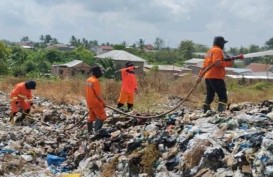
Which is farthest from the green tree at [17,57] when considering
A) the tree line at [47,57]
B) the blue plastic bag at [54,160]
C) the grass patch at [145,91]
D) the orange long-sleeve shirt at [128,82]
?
the blue plastic bag at [54,160]

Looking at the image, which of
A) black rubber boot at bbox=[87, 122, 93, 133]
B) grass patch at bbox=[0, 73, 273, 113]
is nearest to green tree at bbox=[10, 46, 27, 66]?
grass patch at bbox=[0, 73, 273, 113]

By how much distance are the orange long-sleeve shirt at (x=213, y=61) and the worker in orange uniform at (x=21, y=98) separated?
166 inches

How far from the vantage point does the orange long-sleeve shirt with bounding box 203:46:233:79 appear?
24.1ft

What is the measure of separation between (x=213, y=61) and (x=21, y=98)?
190 inches

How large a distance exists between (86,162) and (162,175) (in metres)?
1.71

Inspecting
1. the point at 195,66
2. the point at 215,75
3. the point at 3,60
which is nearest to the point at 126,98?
the point at 215,75

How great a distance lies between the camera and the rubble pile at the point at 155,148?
16.5 ft

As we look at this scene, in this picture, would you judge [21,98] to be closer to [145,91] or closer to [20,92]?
[20,92]

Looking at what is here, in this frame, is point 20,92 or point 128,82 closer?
point 20,92

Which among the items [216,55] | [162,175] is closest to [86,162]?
[162,175]

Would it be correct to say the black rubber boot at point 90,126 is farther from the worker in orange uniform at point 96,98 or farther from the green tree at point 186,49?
the green tree at point 186,49

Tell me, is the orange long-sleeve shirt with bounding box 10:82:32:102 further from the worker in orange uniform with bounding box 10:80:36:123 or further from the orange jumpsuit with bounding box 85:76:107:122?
the orange jumpsuit with bounding box 85:76:107:122

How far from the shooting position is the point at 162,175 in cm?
549

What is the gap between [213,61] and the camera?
7.39m
